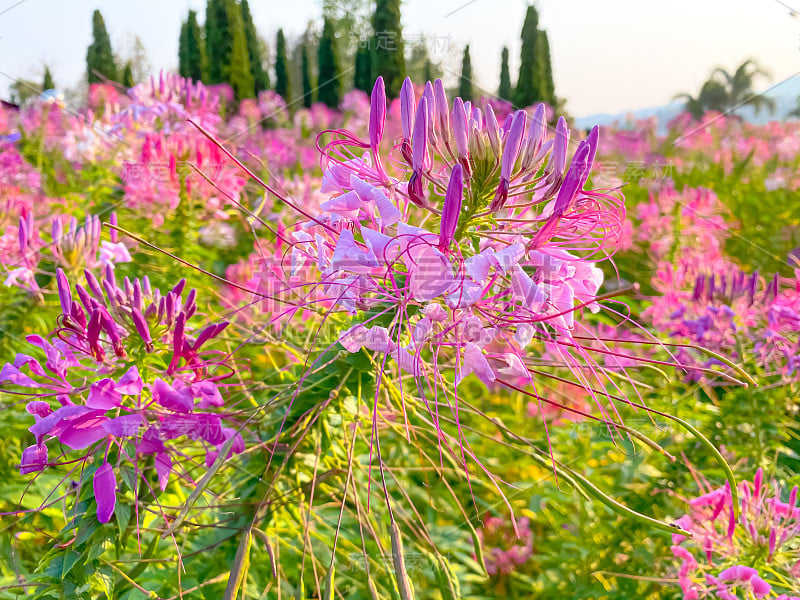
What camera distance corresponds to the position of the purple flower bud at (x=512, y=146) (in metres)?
0.73

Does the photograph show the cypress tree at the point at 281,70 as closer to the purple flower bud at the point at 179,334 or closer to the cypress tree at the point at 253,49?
the cypress tree at the point at 253,49

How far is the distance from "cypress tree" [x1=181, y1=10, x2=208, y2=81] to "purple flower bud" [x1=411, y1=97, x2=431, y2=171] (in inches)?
280

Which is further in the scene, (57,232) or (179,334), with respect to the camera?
(57,232)

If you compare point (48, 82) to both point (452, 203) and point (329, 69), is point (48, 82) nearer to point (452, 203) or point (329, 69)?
point (329, 69)

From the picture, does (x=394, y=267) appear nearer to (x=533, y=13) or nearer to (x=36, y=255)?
(x=36, y=255)

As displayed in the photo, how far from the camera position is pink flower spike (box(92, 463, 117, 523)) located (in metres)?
0.76

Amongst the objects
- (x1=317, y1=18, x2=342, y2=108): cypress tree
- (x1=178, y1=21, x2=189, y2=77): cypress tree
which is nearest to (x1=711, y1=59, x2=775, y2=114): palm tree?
(x1=317, y1=18, x2=342, y2=108): cypress tree

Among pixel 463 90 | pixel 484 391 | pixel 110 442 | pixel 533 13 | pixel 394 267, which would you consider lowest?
pixel 484 391

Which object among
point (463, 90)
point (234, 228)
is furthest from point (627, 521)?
point (234, 228)

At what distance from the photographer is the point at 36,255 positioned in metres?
1.58

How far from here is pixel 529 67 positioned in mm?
3465

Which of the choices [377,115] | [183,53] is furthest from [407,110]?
[183,53]

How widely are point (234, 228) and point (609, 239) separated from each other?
81.1 inches

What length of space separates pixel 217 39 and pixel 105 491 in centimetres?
717
